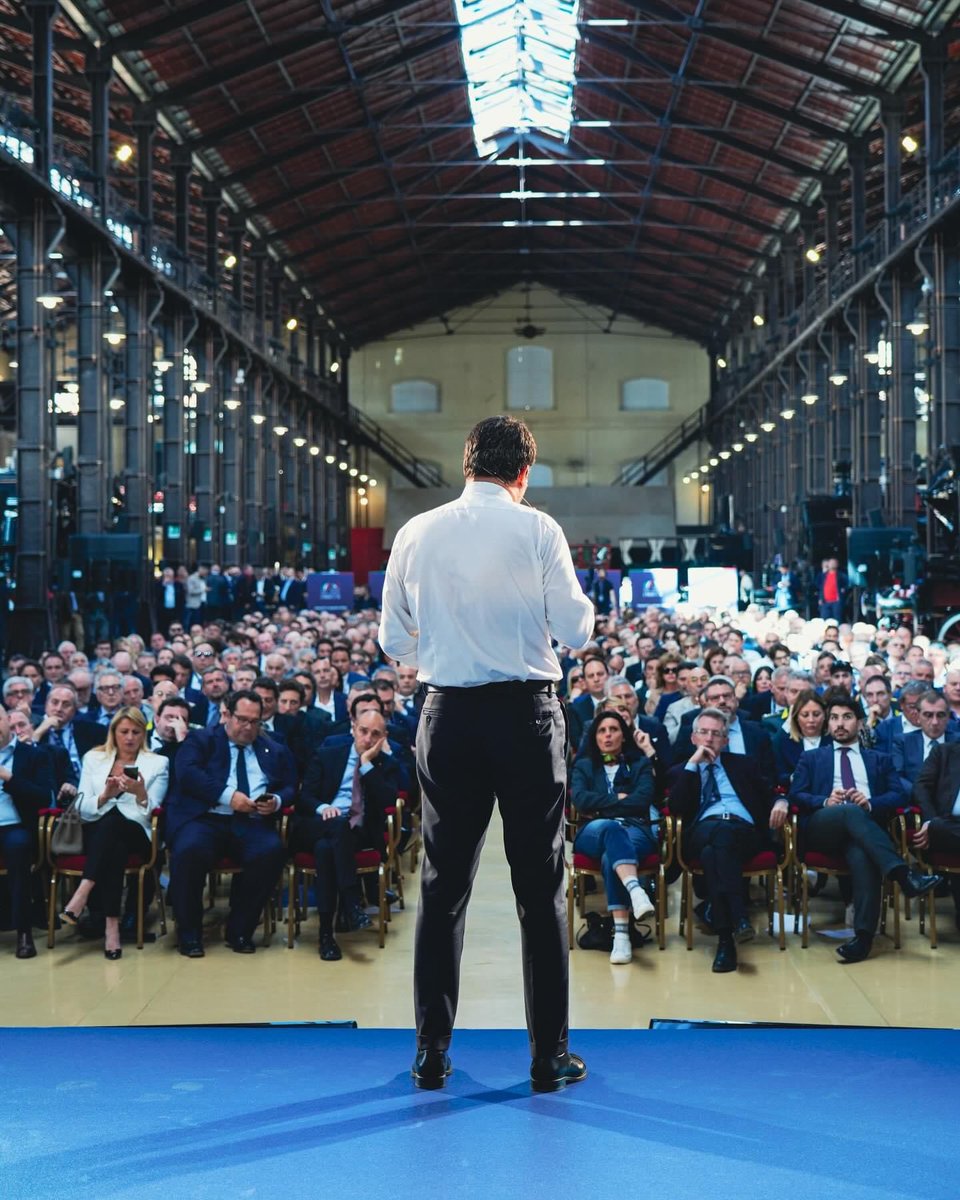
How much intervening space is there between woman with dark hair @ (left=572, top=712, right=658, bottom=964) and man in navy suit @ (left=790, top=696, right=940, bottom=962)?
80cm

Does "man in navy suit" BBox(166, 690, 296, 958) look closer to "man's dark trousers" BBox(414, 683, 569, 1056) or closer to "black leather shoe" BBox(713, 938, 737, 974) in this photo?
"black leather shoe" BBox(713, 938, 737, 974)

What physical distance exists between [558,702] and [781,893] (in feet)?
12.7

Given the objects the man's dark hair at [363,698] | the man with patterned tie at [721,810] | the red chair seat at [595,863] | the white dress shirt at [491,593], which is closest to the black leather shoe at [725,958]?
the man with patterned tie at [721,810]

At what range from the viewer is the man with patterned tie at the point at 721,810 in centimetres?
679

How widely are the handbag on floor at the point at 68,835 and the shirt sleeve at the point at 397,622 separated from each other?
12.7ft

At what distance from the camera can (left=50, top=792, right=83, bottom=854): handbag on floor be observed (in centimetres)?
701

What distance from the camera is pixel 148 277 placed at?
25531 millimetres

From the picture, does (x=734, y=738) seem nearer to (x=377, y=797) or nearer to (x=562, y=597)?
(x=377, y=797)

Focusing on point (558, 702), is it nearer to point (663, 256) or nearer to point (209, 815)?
point (209, 815)

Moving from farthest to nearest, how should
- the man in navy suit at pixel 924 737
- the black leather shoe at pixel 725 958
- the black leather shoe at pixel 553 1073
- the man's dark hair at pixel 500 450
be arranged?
the man in navy suit at pixel 924 737 < the black leather shoe at pixel 725 958 < the man's dark hair at pixel 500 450 < the black leather shoe at pixel 553 1073

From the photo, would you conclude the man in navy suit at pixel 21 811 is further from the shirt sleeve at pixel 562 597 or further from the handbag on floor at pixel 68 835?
the shirt sleeve at pixel 562 597

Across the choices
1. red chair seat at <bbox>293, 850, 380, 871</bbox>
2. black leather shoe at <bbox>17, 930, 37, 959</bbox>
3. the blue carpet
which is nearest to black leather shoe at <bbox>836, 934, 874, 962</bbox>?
red chair seat at <bbox>293, 850, 380, 871</bbox>

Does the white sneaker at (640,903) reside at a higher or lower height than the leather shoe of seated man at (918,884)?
lower

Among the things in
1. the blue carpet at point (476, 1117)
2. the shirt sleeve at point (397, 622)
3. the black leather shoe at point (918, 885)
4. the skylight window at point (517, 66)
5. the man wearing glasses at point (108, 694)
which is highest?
the skylight window at point (517, 66)
